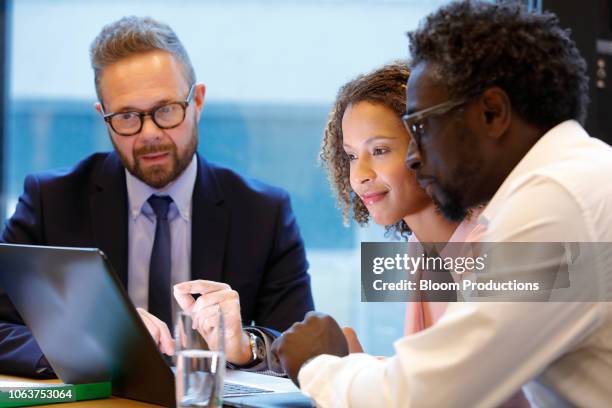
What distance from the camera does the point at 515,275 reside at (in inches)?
47.4

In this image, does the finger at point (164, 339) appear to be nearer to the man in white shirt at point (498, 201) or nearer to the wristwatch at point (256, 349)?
the wristwatch at point (256, 349)

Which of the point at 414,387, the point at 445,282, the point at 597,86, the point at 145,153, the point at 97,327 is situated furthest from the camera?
the point at 597,86

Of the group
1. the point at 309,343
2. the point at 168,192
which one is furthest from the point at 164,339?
the point at 168,192

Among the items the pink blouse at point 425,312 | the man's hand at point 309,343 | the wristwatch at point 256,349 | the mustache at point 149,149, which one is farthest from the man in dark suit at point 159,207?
the man's hand at point 309,343

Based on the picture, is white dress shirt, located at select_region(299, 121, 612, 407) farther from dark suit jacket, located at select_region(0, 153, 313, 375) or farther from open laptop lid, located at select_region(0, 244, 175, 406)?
dark suit jacket, located at select_region(0, 153, 313, 375)

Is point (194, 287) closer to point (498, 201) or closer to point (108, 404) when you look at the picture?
point (108, 404)

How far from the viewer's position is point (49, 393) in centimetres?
160

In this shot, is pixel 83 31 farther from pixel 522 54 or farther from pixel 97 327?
pixel 522 54

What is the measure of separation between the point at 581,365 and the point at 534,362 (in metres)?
0.13

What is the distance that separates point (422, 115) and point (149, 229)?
1356 millimetres

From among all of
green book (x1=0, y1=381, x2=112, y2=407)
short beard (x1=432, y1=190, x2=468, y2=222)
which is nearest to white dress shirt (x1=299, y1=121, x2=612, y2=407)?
short beard (x1=432, y1=190, x2=468, y2=222)

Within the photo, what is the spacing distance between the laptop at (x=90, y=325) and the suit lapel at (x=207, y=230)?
832mm

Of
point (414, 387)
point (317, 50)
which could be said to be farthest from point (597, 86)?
point (414, 387)

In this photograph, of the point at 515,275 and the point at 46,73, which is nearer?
the point at 515,275
